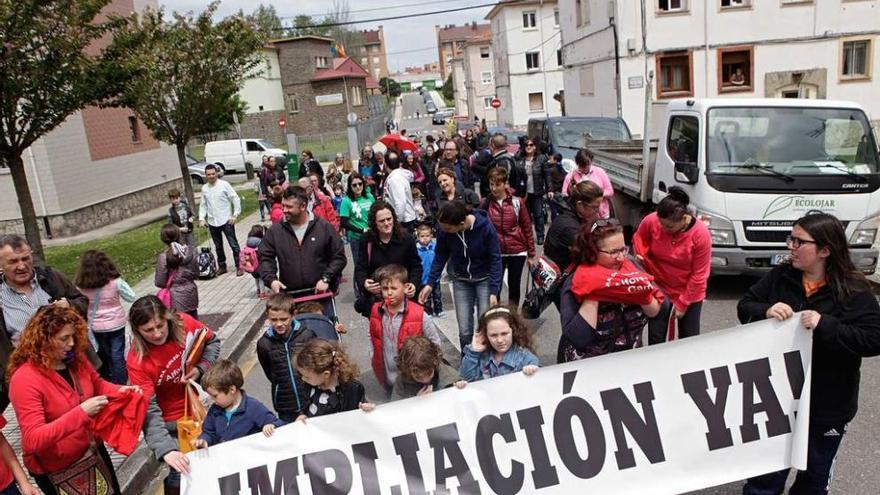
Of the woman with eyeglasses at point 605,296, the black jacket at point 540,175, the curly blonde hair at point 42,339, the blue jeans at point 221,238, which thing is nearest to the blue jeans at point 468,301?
the woman with eyeglasses at point 605,296

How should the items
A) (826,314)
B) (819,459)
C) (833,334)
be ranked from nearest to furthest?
1. (833,334)
2. (826,314)
3. (819,459)

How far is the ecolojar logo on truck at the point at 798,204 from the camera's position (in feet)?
22.8

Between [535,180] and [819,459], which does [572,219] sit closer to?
[819,459]

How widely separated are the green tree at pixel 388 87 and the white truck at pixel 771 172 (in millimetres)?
96730

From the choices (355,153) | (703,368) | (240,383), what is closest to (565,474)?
(703,368)

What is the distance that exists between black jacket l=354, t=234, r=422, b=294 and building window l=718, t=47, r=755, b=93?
21.4 m

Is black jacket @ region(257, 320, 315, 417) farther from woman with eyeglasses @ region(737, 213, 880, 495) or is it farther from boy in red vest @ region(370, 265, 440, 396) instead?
woman with eyeglasses @ region(737, 213, 880, 495)

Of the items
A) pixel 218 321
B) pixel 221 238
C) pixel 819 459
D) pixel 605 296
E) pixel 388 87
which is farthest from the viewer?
pixel 388 87

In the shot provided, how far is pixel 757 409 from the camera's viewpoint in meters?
3.75

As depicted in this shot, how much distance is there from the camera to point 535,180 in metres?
11.2

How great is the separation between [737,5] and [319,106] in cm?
4099

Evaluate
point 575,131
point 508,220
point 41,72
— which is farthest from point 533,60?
point 508,220

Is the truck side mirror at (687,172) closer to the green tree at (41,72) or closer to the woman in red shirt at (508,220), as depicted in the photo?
the woman in red shirt at (508,220)

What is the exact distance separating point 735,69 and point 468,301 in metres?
21.7
